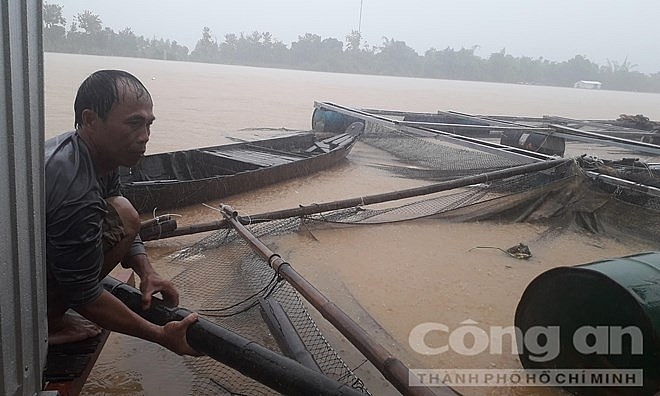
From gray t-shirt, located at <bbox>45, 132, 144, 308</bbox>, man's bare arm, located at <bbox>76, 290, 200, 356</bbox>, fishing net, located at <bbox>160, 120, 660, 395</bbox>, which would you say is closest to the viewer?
gray t-shirt, located at <bbox>45, 132, 144, 308</bbox>

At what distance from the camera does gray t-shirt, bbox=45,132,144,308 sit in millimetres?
1754

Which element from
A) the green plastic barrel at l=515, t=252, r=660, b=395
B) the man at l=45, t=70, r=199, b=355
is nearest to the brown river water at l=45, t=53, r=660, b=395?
the green plastic barrel at l=515, t=252, r=660, b=395

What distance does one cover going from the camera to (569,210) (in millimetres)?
5566

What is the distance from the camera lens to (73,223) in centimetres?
176

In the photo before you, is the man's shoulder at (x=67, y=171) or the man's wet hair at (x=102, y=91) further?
the man's wet hair at (x=102, y=91)

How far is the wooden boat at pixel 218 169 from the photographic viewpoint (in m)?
5.32

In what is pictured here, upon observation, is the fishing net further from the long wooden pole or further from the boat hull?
the boat hull

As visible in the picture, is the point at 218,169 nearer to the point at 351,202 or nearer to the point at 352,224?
the point at 352,224

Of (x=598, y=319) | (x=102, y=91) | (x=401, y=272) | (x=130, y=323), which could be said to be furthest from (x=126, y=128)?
(x=401, y=272)

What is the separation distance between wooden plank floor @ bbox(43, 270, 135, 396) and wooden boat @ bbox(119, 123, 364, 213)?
2.89m

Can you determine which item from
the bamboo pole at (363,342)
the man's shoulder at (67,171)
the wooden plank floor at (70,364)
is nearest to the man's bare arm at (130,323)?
the wooden plank floor at (70,364)

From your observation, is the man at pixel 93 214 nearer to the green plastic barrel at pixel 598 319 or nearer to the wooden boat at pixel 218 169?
the green plastic barrel at pixel 598 319

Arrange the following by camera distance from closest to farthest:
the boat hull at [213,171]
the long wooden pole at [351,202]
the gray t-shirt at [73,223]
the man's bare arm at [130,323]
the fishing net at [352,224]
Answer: the gray t-shirt at [73,223]
the man's bare arm at [130,323]
the fishing net at [352,224]
the long wooden pole at [351,202]
the boat hull at [213,171]

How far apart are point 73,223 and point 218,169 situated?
5.56 meters
